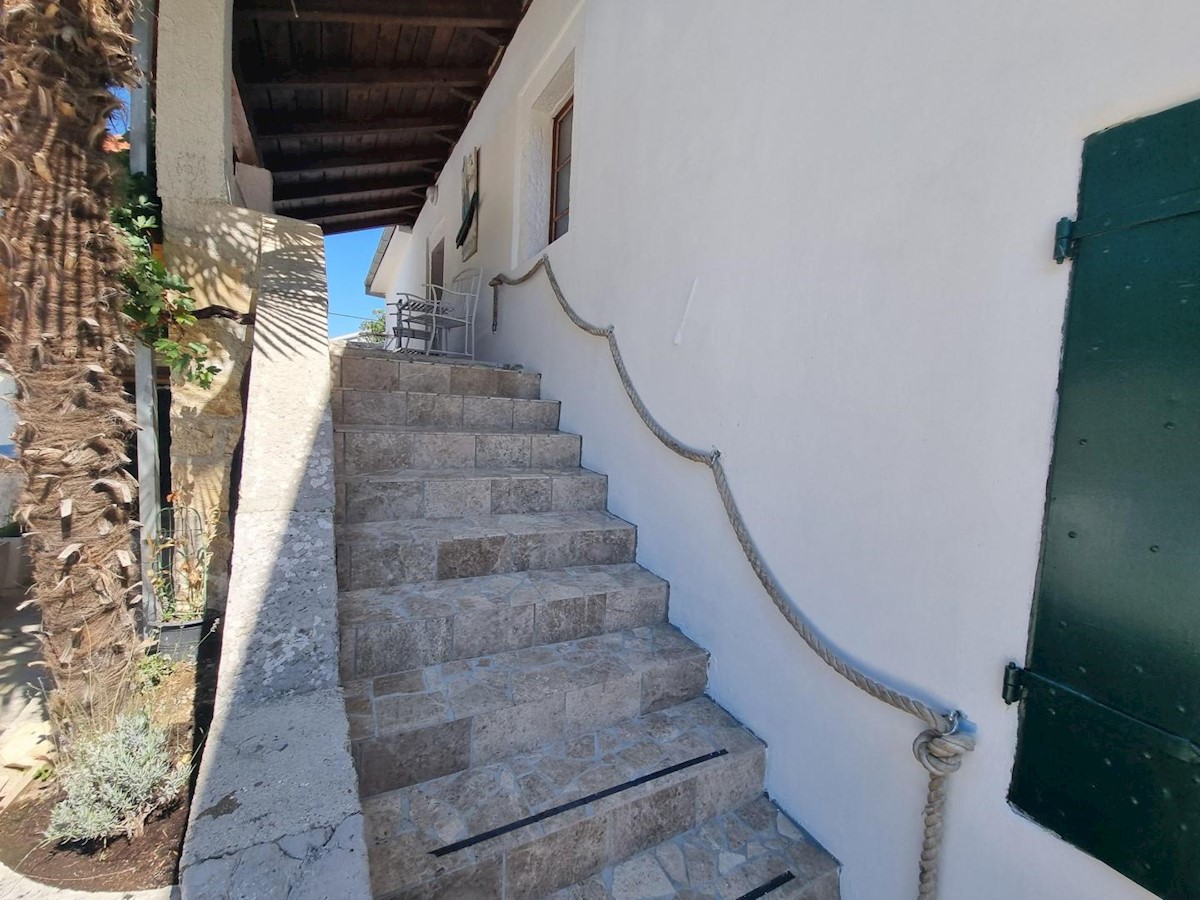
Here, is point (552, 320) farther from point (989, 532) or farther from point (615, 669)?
point (989, 532)

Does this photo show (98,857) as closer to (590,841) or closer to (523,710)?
(523,710)

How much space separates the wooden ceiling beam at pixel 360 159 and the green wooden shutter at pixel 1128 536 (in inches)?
322

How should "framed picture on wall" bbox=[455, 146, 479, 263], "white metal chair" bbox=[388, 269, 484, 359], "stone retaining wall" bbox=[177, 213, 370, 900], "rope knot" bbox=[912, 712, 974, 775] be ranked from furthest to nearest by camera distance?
"framed picture on wall" bbox=[455, 146, 479, 263]
"white metal chair" bbox=[388, 269, 484, 359]
"rope knot" bbox=[912, 712, 974, 775]
"stone retaining wall" bbox=[177, 213, 370, 900]

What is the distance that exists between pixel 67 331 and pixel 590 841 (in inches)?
100

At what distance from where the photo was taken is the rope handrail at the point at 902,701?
55.5 inches

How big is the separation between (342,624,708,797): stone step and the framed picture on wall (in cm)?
537

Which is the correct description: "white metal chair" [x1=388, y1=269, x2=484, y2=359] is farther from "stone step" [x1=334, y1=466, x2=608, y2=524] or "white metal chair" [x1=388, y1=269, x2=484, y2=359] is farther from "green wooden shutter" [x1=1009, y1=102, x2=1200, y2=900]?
"green wooden shutter" [x1=1009, y1=102, x2=1200, y2=900]

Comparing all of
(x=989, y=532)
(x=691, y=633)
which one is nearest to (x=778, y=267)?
(x=989, y=532)

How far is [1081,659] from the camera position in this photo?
1195 millimetres

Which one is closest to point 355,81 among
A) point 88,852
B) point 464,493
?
point 464,493

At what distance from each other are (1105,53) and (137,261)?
3.45 m

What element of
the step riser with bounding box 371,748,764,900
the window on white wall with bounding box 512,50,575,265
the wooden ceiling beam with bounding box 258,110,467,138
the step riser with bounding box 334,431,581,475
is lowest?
the step riser with bounding box 371,748,764,900

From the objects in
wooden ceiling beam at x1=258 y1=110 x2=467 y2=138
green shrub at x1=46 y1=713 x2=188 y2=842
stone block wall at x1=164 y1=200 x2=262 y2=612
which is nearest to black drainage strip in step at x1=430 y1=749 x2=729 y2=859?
green shrub at x1=46 y1=713 x2=188 y2=842

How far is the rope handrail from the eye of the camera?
1409 millimetres
